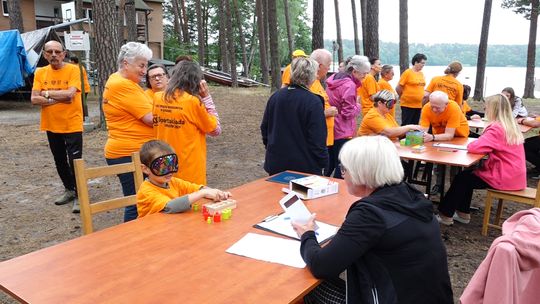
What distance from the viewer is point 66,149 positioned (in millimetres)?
4695

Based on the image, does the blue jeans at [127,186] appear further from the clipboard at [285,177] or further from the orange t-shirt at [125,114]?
the clipboard at [285,177]

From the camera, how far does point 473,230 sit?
4324mm

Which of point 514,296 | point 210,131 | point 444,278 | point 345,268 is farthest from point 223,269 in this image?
point 210,131

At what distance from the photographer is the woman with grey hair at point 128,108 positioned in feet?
10.7

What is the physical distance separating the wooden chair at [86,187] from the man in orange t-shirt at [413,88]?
5511 millimetres

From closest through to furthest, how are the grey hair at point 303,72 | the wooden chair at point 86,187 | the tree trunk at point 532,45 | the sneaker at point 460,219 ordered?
1. the wooden chair at point 86,187
2. the grey hair at point 303,72
3. the sneaker at point 460,219
4. the tree trunk at point 532,45

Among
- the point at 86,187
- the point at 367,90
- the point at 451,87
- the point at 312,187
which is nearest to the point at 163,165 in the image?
the point at 86,187

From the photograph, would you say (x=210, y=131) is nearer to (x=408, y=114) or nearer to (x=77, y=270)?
(x=77, y=270)

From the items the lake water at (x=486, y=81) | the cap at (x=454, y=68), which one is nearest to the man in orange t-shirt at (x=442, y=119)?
Result: the cap at (x=454, y=68)

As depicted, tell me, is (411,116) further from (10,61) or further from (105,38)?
(10,61)

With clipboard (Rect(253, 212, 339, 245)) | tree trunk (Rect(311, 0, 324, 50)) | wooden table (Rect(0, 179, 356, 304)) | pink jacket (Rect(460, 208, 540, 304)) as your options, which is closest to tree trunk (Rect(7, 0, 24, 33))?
tree trunk (Rect(311, 0, 324, 50))

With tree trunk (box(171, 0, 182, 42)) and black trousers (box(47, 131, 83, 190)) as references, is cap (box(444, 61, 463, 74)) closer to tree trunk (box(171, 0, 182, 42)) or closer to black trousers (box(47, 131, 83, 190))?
black trousers (box(47, 131, 83, 190))

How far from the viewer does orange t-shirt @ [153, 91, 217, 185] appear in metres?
2.94

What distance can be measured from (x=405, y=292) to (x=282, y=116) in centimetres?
202
